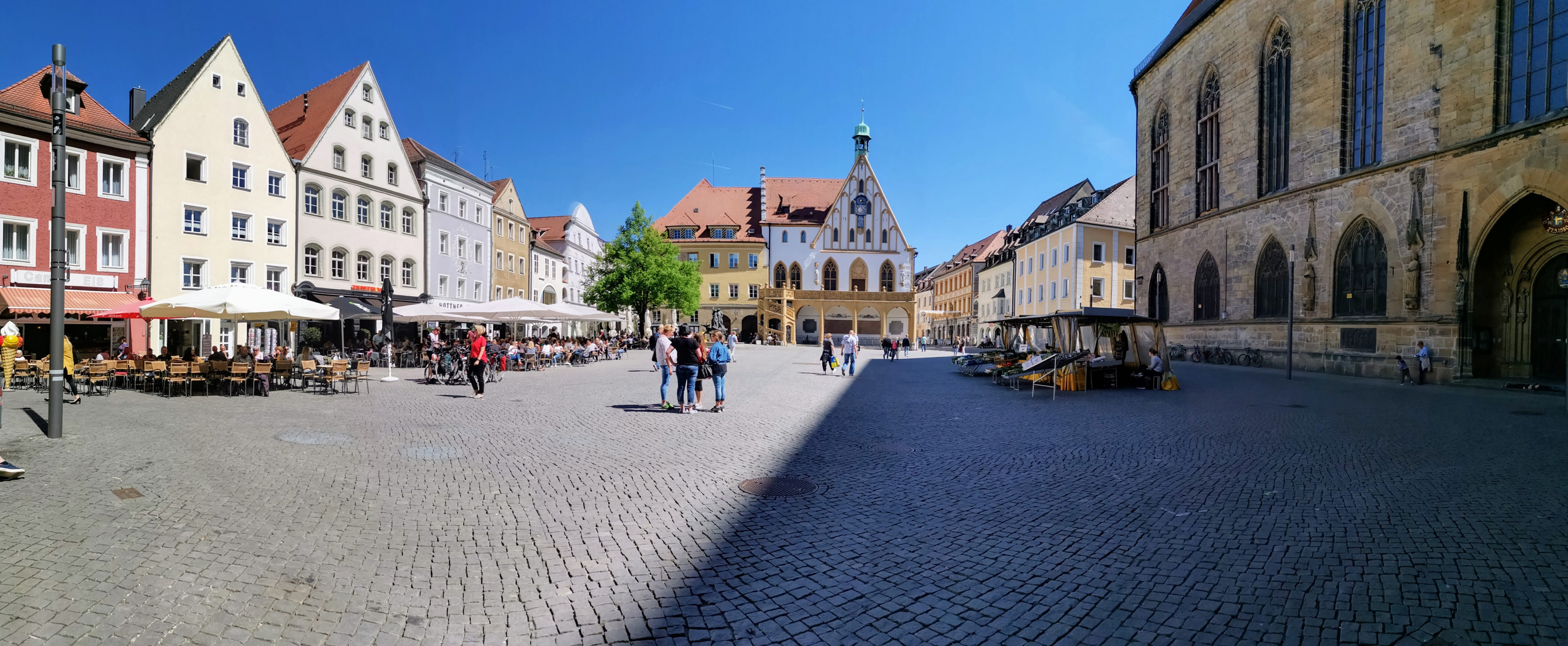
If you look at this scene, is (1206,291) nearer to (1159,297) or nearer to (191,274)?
(1159,297)

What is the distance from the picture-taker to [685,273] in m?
52.8

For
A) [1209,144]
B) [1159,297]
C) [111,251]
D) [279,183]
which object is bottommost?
[1159,297]

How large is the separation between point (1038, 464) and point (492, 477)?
19.3ft

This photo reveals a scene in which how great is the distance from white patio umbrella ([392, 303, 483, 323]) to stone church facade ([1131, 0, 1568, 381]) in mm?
30248

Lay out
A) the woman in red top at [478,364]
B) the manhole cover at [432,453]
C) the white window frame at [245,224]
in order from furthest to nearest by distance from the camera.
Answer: the white window frame at [245,224]
the woman in red top at [478,364]
the manhole cover at [432,453]

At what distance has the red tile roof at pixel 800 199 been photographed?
A: 6925cm

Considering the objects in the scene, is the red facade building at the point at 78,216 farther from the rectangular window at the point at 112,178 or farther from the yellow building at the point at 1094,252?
the yellow building at the point at 1094,252

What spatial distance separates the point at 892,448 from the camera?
30.7ft

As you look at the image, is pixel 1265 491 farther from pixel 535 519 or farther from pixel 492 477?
pixel 492 477

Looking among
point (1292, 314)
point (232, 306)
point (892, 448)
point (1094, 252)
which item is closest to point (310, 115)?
point (232, 306)

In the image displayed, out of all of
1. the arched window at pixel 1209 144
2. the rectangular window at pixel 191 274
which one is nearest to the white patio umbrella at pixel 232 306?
the rectangular window at pixel 191 274

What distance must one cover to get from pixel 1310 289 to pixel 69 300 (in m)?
42.0

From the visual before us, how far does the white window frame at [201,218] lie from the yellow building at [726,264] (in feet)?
131

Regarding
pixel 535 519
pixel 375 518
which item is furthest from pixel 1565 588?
pixel 375 518
